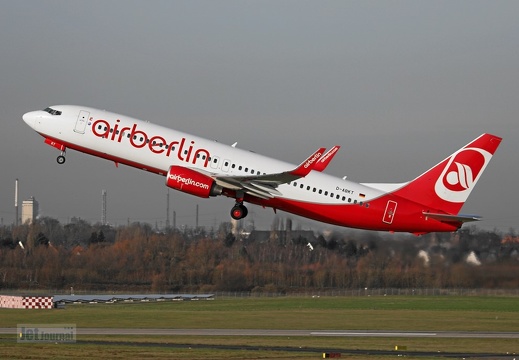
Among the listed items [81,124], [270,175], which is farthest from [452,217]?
[81,124]

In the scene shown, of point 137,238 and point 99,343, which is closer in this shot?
point 99,343

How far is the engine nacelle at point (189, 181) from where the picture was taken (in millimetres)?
64062

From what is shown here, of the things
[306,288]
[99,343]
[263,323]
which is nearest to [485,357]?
[99,343]

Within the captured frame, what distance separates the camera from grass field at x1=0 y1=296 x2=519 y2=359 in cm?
6059

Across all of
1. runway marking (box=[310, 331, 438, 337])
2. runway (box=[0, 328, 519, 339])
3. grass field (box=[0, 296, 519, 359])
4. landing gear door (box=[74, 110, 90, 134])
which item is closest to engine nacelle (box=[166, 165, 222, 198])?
landing gear door (box=[74, 110, 90, 134])

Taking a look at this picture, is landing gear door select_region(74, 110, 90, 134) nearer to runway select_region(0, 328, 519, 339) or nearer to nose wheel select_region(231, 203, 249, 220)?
nose wheel select_region(231, 203, 249, 220)

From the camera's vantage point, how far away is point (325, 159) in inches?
2516

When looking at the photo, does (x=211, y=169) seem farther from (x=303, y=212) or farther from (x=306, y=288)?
(x=306, y=288)

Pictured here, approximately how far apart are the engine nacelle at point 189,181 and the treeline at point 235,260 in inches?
449

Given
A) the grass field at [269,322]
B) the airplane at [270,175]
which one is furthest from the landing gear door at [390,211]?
the grass field at [269,322]

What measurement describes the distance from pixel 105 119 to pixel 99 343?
1405cm

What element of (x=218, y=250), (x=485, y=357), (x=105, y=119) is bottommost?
(x=485, y=357)

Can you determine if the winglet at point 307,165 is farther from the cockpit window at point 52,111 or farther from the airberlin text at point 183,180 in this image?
the cockpit window at point 52,111

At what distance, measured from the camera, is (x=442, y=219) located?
2638 inches
